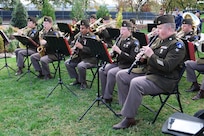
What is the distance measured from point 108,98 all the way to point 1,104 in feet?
7.02

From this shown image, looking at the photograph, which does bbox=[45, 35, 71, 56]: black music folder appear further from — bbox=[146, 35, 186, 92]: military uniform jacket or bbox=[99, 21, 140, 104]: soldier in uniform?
bbox=[146, 35, 186, 92]: military uniform jacket

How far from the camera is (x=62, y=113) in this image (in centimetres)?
493

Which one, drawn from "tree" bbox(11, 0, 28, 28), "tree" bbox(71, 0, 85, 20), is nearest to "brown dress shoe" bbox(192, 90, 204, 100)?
"tree" bbox(11, 0, 28, 28)

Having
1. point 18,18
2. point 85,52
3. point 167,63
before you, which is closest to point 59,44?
point 85,52


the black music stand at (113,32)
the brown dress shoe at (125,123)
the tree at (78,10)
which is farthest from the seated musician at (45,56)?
the tree at (78,10)

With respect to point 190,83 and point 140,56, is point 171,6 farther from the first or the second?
point 140,56

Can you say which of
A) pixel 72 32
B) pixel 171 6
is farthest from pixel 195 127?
pixel 171 6

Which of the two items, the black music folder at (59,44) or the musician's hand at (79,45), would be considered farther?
the musician's hand at (79,45)

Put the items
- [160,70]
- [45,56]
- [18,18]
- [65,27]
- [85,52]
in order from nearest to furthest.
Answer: [160,70] → [85,52] → [45,56] → [65,27] → [18,18]

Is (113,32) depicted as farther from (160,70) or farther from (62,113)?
(160,70)

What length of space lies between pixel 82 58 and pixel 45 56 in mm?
1159

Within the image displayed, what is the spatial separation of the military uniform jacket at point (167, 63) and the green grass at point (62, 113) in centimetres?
72

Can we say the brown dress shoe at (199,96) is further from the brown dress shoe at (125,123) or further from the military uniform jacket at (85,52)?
the military uniform jacket at (85,52)

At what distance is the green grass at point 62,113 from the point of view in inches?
166
